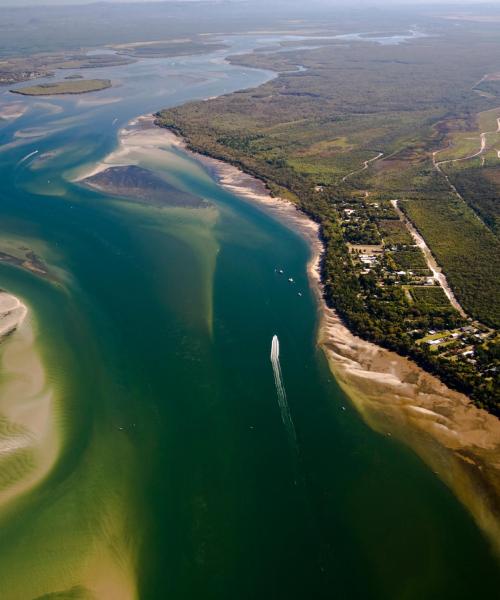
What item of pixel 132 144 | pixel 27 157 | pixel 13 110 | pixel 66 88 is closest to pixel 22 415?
pixel 27 157

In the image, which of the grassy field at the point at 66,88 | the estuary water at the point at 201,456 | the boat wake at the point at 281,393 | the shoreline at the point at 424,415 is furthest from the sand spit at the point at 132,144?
the boat wake at the point at 281,393

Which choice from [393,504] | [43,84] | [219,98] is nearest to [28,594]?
[393,504]

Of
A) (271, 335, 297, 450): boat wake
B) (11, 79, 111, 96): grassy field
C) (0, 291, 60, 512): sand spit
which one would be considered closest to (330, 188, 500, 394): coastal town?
(271, 335, 297, 450): boat wake

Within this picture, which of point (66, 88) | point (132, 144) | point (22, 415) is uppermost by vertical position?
point (66, 88)

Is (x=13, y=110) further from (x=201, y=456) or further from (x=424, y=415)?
(x=424, y=415)

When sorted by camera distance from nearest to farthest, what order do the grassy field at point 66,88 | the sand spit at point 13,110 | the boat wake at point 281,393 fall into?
1. the boat wake at point 281,393
2. the sand spit at point 13,110
3. the grassy field at point 66,88

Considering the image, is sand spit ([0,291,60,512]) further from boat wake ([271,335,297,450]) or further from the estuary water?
boat wake ([271,335,297,450])

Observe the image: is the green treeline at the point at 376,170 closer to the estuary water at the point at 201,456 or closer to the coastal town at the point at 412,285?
the coastal town at the point at 412,285
